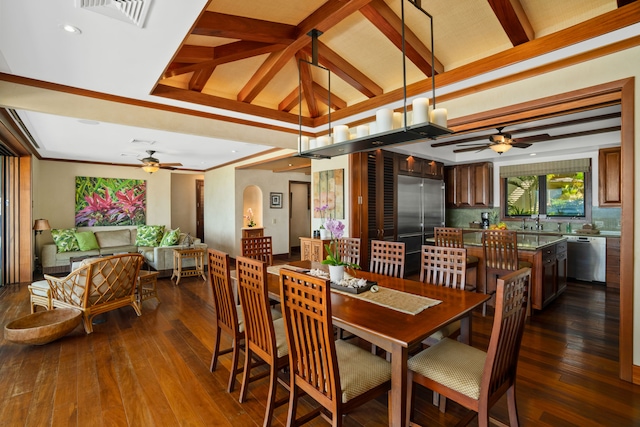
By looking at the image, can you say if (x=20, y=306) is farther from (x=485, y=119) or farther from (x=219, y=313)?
(x=485, y=119)

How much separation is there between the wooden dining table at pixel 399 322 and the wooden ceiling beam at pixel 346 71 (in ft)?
7.77

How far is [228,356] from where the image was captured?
2.96 m

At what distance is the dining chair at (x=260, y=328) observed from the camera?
1.92 m

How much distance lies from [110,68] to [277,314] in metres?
2.52

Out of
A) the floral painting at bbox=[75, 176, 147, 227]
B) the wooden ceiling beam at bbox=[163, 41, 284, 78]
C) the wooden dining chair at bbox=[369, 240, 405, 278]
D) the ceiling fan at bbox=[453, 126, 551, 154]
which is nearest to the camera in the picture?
the wooden ceiling beam at bbox=[163, 41, 284, 78]

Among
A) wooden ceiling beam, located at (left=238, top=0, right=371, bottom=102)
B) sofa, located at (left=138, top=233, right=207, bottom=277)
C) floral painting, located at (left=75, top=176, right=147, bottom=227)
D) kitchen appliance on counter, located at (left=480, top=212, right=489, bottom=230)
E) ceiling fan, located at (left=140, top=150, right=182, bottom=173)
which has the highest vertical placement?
wooden ceiling beam, located at (left=238, top=0, right=371, bottom=102)

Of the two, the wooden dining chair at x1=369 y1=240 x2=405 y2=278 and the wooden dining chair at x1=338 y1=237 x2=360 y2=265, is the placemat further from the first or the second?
the wooden dining chair at x1=338 y1=237 x2=360 y2=265

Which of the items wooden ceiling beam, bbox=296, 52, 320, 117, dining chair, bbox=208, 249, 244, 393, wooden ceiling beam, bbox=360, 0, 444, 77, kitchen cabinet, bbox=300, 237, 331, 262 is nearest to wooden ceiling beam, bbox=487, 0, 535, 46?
wooden ceiling beam, bbox=360, 0, 444, 77

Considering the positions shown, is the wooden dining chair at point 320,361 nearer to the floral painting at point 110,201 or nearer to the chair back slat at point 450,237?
the chair back slat at point 450,237

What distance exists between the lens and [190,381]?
98.3 inches

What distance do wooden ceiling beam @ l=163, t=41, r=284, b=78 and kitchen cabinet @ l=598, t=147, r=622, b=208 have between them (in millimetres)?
5869

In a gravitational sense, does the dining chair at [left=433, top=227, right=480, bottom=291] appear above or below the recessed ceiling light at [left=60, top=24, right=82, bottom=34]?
below

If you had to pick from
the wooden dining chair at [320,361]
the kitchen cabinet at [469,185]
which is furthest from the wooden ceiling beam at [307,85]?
the kitchen cabinet at [469,185]

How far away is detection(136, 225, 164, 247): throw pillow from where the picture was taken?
718 centimetres
